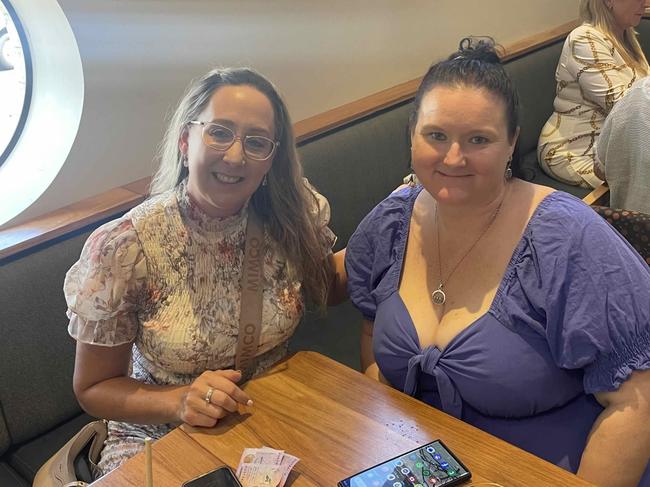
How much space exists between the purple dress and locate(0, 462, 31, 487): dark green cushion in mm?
884

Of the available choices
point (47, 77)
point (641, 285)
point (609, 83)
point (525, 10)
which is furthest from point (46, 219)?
point (525, 10)

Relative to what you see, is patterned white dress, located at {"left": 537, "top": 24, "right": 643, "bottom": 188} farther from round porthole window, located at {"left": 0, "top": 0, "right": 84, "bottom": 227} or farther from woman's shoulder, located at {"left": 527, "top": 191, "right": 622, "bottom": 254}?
round porthole window, located at {"left": 0, "top": 0, "right": 84, "bottom": 227}

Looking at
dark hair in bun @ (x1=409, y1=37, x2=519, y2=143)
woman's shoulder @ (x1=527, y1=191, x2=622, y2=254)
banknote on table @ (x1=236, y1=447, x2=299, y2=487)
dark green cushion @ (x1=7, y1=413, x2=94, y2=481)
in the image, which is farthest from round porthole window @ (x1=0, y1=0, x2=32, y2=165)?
woman's shoulder @ (x1=527, y1=191, x2=622, y2=254)

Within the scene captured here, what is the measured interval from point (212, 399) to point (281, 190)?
48 cm

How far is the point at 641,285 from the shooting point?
115cm

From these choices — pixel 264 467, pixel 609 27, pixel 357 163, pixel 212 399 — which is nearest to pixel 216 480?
pixel 264 467

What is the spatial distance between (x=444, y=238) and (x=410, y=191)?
16 cm

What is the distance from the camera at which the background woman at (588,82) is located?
8.96ft

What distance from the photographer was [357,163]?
86.6 inches

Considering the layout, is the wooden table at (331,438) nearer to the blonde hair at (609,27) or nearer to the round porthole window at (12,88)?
the round porthole window at (12,88)

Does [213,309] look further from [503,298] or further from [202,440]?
[503,298]

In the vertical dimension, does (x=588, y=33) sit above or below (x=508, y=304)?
above

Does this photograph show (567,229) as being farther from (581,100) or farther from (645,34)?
(645,34)

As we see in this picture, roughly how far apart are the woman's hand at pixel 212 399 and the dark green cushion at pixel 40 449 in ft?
1.89
